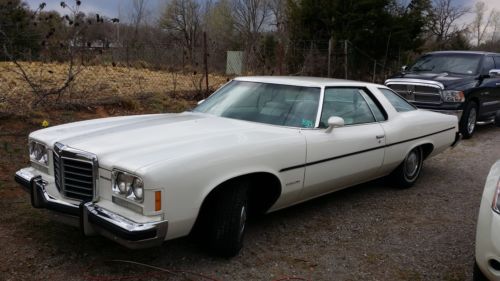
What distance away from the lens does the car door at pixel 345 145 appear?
4121mm

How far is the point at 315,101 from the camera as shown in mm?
4449

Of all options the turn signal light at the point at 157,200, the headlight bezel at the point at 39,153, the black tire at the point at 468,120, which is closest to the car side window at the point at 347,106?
the turn signal light at the point at 157,200

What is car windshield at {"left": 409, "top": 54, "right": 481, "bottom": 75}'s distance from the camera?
986 centimetres

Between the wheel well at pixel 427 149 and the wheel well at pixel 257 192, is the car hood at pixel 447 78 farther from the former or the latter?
the wheel well at pixel 257 192

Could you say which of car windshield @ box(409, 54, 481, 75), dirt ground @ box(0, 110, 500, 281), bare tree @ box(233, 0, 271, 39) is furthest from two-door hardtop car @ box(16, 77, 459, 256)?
bare tree @ box(233, 0, 271, 39)

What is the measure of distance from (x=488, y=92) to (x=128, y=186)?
899 cm

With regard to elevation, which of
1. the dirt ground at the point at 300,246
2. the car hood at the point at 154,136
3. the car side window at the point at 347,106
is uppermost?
the car side window at the point at 347,106

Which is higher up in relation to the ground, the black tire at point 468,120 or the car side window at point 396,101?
the car side window at point 396,101

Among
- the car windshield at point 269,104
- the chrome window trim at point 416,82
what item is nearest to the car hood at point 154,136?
the car windshield at point 269,104

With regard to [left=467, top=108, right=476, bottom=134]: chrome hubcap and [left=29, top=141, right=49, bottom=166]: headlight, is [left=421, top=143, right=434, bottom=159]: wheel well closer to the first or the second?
[left=467, top=108, right=476, bottom=134]: chrome hubcap

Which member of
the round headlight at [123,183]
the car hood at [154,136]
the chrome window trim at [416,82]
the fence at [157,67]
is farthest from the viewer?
the chrome window trim at [416,82]

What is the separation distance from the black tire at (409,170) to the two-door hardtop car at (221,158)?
0.04 meters

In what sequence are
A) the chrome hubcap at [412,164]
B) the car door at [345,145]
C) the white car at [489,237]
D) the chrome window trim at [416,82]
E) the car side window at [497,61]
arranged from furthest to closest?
the car side window at [497,61], the chrome window trim at [416,82], the chrome hubcap at [412,164], the car door at [345,145], the white car at [489,237]

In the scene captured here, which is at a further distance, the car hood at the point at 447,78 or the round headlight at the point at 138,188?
the car hood at the point at 447,78
